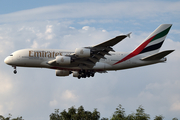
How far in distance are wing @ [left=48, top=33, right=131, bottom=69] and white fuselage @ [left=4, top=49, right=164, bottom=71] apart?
111cm

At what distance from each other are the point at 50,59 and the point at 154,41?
18592 millimetres

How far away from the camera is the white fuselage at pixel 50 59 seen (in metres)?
49.3

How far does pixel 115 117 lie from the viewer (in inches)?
1850

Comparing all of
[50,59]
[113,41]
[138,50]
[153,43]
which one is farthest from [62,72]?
[153,43]

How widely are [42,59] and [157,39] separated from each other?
20.5 meters

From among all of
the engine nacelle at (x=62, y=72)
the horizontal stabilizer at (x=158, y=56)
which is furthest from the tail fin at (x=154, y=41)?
the engine nacelle at (x=62, y=72)

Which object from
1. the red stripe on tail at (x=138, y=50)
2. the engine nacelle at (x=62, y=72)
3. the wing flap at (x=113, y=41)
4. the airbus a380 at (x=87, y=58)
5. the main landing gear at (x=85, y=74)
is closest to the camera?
the wing flap at (x=113, y=41)

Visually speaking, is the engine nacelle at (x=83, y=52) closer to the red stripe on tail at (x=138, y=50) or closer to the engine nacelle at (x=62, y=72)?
the red stripe on tail at (x=138, y=50)

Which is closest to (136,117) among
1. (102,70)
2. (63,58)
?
(102,70)

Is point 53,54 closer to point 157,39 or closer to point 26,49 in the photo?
point 26,49

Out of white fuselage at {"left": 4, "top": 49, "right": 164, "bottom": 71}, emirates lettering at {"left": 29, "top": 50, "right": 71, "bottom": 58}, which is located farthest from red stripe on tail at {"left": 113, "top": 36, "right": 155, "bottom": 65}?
emirates lettering at {"left": 29, "top": 50, "right": 71, "bottom": 58}

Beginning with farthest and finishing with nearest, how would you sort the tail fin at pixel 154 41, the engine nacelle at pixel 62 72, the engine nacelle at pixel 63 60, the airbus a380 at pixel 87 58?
1. the engine nacelle at pixel 62 72
2. the tail fin at pixel 154 41
3. the engine nacelle at pixel 63 60
4. the airbus a380 at pixel 87 58

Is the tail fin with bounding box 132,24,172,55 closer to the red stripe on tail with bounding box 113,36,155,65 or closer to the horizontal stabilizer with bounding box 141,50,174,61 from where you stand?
the red stripe on tail with bounding box 113,36,155,65

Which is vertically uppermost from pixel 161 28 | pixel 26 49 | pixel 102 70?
pixel 161 28
